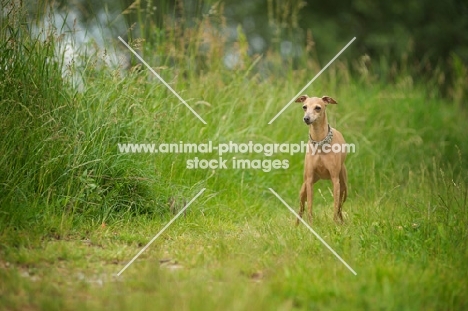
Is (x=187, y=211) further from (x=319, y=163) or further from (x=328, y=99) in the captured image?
(x=328, y=99)

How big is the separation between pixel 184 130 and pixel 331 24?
967 centimetres

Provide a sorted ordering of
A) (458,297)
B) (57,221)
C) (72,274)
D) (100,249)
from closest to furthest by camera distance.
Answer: (458,297), (72,274), (100,249), (57,221)

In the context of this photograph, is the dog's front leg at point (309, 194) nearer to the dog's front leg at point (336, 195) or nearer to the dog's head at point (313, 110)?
the dog's front leg at point (336, 195)

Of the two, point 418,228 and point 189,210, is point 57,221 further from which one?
point 418,228

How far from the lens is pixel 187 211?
4.98 meters

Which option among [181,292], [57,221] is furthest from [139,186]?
[181,292]

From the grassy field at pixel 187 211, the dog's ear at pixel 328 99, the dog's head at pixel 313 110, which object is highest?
the dog's ear at pixel 328 99

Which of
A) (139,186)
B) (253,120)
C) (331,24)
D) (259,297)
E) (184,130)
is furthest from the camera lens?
(331,24)

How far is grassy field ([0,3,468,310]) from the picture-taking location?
317 centimetres

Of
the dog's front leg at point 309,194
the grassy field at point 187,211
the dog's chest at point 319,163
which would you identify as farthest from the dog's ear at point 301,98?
the grassy field at point 187,211

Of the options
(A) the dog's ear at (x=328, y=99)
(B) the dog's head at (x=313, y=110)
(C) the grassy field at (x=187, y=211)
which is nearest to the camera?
(C) the grassy field at (x=187, y=211)

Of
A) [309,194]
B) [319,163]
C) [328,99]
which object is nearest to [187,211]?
[309,194]

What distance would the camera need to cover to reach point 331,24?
47.4 ft

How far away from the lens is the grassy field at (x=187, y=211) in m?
3.17
